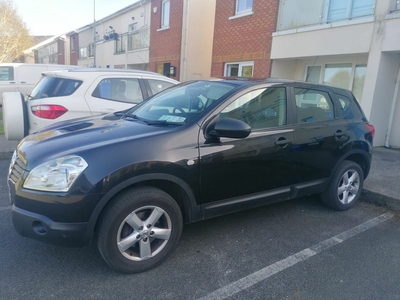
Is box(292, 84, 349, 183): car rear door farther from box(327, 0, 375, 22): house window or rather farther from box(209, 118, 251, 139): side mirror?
box(327, 0, 375, 22): house window

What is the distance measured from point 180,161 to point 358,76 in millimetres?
7051

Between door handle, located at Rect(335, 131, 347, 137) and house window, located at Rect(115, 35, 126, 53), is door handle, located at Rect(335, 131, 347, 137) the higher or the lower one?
the lower one

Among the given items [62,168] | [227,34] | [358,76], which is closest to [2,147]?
[62,168]

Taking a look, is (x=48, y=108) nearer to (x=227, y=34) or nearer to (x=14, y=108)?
(x=14, y=108)

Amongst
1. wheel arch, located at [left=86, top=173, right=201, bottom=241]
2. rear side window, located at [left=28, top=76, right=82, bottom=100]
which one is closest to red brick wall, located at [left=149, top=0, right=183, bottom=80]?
rear side window, located at [left=28, top=76, right=82, bottom=100]

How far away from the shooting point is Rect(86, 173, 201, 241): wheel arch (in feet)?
7.96

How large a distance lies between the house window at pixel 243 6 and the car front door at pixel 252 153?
773 centimetres

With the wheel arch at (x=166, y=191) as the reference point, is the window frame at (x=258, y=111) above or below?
above

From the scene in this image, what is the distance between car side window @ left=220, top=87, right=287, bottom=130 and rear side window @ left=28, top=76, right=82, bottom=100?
3128 millimetres

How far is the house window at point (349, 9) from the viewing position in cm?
709

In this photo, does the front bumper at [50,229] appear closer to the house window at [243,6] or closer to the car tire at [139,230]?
the car tire at [139,230]

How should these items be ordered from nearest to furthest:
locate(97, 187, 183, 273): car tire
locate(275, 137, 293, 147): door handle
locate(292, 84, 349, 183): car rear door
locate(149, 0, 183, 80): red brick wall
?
locate(97, 187, 183, 273): car tire → locate(275, 137, 293, 147): door handle → locate(292, 84, 349, 183): car rear door → locate(149, 0, 183, 80): red brick wall

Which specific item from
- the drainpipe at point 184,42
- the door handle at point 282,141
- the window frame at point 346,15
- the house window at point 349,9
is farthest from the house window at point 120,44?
the door handle at point 282,141

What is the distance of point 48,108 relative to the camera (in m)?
4.90
